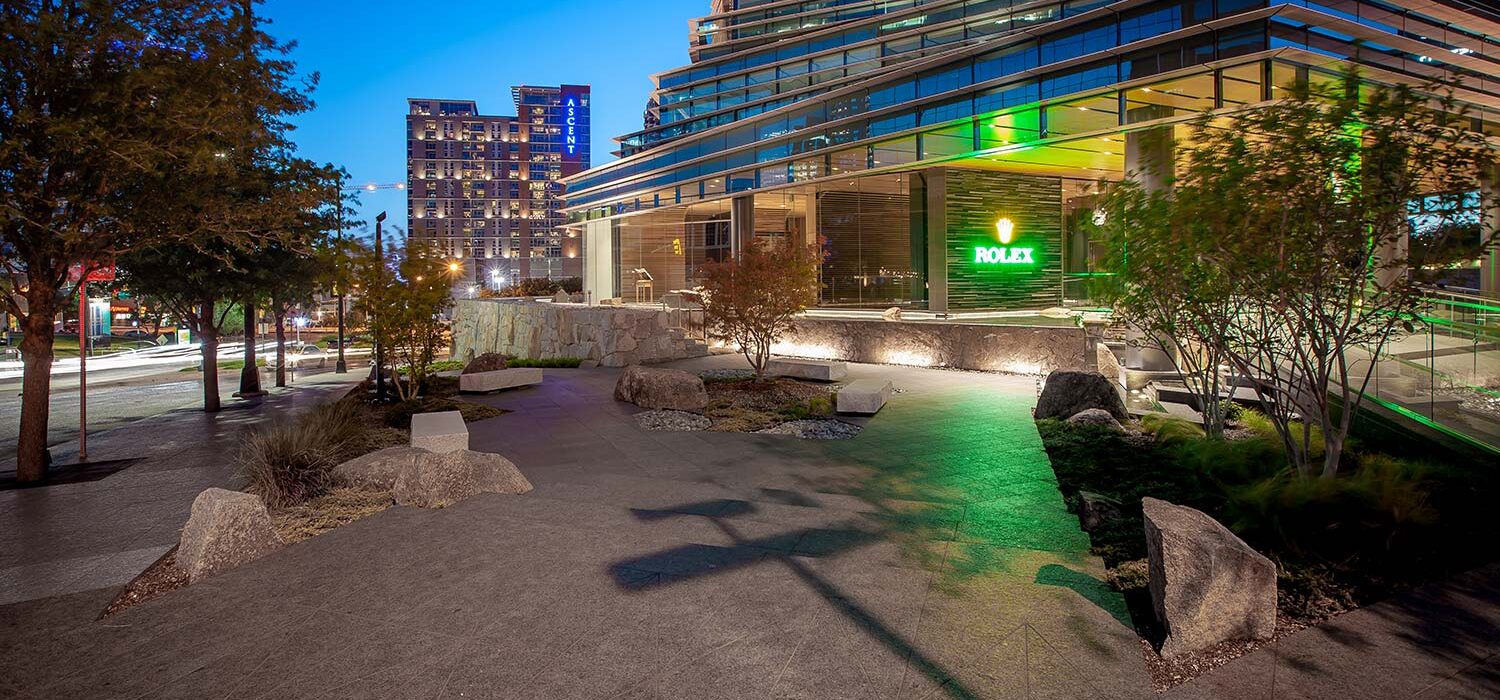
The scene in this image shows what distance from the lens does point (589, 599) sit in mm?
5035

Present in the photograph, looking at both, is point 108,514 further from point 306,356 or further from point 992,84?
point 306,356

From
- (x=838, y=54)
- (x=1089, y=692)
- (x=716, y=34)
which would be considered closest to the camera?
(x=1089, y=692)

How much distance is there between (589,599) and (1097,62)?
19.3 meters

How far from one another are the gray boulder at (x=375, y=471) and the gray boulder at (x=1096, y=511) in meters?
6.27

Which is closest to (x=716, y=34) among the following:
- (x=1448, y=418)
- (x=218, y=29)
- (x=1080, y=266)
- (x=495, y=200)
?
(x=1080, y=266)

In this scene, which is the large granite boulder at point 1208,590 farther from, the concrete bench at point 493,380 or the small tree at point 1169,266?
the concrete bench at point 493,380

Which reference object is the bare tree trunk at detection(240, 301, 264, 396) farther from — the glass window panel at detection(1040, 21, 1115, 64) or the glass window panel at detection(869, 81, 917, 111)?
the glass window panel at detection(1040, 21, 1115, 64)

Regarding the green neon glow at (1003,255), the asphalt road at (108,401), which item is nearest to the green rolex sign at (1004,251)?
the green neon glow at (1003,255)

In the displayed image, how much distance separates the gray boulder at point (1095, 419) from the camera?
437 inches

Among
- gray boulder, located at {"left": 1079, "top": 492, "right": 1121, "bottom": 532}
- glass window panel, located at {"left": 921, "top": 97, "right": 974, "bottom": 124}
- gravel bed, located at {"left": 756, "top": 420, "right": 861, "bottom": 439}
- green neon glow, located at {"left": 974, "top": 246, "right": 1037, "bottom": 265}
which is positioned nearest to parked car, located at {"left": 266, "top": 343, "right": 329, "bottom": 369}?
glass window panel, located at {"left": 921, "top": 97, "right": 974, "bottom": 124}

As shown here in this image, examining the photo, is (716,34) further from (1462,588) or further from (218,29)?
(1462,588)

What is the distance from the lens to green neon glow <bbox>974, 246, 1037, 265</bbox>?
2614 centimetres

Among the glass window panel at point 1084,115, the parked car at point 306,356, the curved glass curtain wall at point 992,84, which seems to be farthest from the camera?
the parked car at point 306,356

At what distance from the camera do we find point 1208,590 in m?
4.35
